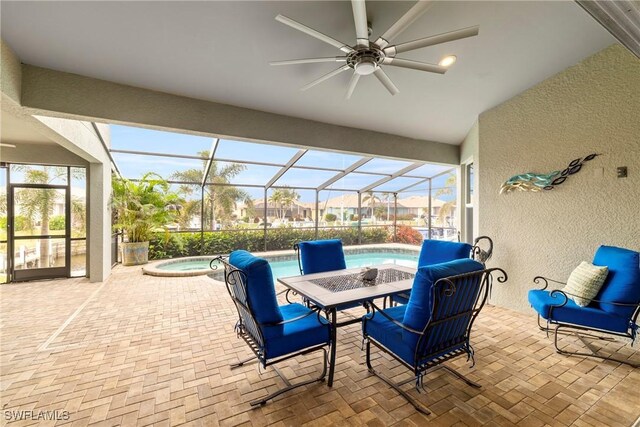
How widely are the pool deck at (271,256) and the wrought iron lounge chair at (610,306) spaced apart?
629cm

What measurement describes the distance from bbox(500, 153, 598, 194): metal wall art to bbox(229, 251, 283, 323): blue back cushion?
152 inches

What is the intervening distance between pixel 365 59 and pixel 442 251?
247 cm

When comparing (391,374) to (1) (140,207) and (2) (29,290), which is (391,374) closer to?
(2) (29,290)

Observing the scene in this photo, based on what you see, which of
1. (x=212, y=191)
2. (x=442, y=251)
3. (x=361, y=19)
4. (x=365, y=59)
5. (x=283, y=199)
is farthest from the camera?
(x=283, y=199)

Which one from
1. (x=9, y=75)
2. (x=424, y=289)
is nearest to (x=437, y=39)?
(x=424, y=289)

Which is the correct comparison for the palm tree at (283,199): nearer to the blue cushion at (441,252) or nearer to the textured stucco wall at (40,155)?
the textured stucco wall at (40,155)

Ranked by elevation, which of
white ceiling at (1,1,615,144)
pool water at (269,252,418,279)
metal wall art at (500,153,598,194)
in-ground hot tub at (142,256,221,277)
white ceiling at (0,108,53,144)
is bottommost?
pool water at (269,252,418,279)

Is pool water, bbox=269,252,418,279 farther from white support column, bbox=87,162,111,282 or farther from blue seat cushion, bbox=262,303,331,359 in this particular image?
blue seat cushion, bbox=262,303,331,359

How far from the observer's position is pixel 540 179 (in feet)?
12.3

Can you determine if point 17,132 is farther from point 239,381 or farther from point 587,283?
point 587,283

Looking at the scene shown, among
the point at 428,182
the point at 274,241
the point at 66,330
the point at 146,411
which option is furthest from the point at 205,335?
the point at 428,182

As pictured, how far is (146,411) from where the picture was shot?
2.12 meters

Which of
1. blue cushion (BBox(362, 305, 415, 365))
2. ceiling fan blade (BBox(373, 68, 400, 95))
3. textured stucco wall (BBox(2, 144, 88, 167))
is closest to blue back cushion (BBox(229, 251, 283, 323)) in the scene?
blue cushion (BBox(362, 305, 415, 365))

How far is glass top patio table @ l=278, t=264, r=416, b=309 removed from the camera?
2.46 m
